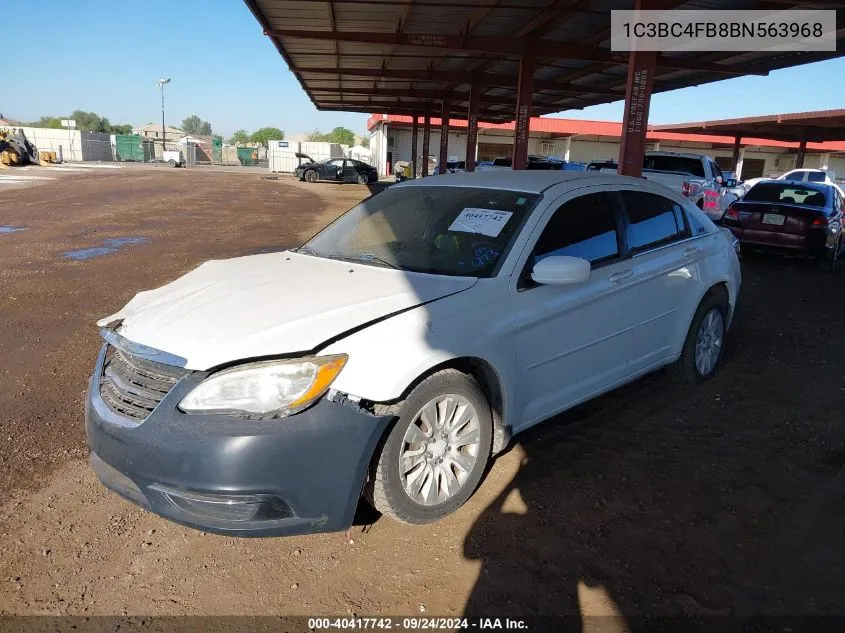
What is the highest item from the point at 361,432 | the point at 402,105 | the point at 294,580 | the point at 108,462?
the point at 402,105

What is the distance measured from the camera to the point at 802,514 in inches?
127

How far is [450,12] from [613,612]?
1395 centimetres

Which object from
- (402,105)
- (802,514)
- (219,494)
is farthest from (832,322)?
(402,105)

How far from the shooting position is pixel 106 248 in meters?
10.8

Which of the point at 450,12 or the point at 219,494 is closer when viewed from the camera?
the point at 219,494

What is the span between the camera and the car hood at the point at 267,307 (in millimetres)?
2691

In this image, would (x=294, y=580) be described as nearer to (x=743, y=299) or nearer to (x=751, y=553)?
(x=751, y=553)

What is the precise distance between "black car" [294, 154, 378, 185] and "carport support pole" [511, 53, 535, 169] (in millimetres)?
20314

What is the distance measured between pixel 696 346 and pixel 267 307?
11.0 feet

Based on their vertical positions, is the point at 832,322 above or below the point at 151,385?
below

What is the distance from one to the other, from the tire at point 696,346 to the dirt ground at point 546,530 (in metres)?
0.12

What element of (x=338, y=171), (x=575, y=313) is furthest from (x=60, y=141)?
(x=575, y=313)

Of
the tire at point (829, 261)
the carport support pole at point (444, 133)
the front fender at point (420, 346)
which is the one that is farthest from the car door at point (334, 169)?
the front fender at point (420, 346)

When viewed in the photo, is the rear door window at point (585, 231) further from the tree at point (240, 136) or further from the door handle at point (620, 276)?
the tree at point (240, 136)
